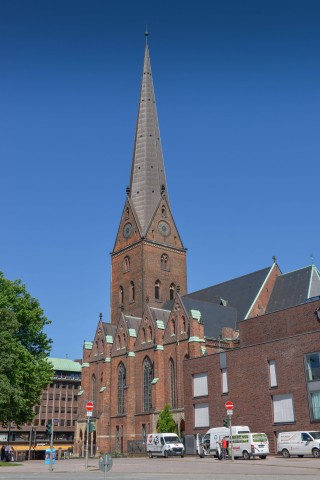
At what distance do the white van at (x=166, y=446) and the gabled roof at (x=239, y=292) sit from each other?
23.9m

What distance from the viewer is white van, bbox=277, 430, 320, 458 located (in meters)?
30.6

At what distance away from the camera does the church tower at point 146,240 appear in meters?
71.3

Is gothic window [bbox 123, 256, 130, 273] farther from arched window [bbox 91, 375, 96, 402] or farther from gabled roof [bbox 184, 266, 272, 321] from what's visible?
arched window [bbox 91, 375, 96, 402]

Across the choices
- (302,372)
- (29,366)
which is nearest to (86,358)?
(29,366)

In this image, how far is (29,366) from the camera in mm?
41500

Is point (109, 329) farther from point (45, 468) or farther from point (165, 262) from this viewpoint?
point (45, 468)

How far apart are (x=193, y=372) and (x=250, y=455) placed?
14.9 m

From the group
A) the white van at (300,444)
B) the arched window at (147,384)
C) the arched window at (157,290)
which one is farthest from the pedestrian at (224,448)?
the arched window at (157,290)

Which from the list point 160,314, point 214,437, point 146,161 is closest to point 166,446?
point 214,437

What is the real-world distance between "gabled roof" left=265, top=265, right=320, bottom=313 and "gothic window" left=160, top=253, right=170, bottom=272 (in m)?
15.8

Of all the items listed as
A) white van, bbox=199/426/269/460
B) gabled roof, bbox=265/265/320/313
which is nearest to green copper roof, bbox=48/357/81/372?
gabled roof, bbox=265/265/320/313

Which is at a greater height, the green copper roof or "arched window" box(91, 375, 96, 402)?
the green copper roof

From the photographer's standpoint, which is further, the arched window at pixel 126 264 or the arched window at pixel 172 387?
the arched window at pixel 126 264

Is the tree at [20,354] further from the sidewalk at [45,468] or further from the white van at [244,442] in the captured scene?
the white van at [244,442]
